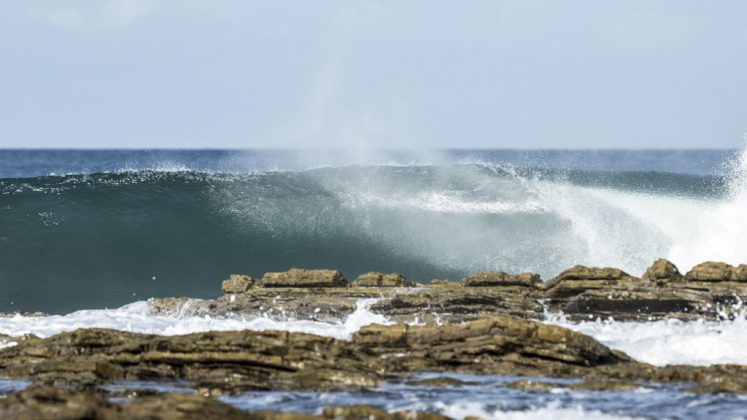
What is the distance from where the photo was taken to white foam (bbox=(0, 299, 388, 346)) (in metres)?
19.5

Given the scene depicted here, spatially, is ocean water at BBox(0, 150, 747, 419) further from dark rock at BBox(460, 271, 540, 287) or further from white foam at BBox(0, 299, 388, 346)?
dark rock at BBox(460, 271, 540, 287)

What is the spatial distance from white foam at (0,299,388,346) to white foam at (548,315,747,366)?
3195mm

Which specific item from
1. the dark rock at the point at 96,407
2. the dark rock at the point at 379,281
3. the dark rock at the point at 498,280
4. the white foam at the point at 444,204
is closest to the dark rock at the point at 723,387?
the dark rock at the point at 96,407

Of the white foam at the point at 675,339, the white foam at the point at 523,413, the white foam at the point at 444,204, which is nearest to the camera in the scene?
the white foam at the point at 523,413

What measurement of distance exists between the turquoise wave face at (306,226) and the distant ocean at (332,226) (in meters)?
0.06

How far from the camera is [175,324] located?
20312 mm

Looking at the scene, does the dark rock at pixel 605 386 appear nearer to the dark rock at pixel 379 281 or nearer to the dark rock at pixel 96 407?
the dark rock at pixel 96 407

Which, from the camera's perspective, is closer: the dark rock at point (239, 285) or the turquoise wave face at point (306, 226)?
the dark rock at point (239, 285)

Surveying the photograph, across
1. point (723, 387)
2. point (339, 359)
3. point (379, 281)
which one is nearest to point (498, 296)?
point (379, 281)

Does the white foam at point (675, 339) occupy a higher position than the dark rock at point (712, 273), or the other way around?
the dark rock at point (712, 273)

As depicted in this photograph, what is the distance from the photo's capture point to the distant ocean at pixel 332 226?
3138 cm

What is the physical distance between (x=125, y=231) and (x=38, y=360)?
1969 cm

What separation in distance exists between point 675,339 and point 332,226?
19.2m

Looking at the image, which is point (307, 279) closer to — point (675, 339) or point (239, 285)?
point (239, 285)
